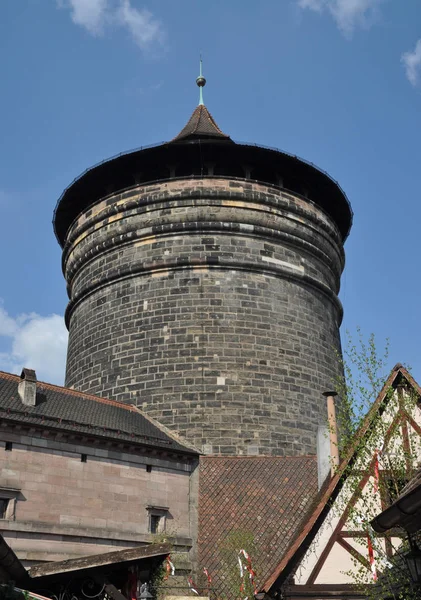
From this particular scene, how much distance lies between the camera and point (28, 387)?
1576 cm

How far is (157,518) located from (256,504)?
7.11ft

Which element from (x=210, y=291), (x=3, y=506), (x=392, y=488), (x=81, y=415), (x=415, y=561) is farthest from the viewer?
(x=210, y=291)

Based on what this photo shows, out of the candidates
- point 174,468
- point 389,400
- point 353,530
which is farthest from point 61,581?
point 174,468

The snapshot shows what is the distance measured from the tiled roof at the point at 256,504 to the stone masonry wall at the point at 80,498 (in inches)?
23.2

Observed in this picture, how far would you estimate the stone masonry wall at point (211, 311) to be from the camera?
1822 cm

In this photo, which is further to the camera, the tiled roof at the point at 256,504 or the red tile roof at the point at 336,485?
the tiled roof at the point at 256,504

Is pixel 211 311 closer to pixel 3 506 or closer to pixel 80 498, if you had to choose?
pixel 80 498

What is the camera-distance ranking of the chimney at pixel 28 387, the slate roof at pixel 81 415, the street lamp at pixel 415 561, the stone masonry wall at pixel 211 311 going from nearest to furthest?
the street lamp at pixel 415 561 → the slate roof at pixel 81 415 → the chimney at pixel 28 387 → the stone masonry wall at pixel 211 311

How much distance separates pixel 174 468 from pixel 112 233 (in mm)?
7645

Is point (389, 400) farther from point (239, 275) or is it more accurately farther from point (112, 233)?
point (112, 233)

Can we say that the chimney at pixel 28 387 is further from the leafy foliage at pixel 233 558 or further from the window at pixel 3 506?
the leafy foliage at pixel 233 558

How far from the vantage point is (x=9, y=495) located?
44.9 feet

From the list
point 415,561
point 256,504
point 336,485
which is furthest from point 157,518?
point 415,561

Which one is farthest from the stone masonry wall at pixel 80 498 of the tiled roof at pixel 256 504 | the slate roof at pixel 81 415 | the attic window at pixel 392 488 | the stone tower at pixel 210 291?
the attic window at pixel 392 488
